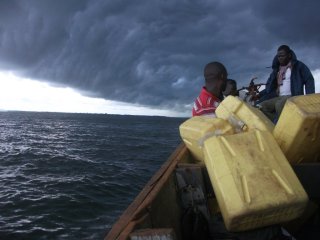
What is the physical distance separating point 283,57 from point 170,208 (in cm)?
448

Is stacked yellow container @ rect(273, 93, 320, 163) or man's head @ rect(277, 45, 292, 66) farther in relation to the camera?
man's head @ rect(277, 45, 292, 66)

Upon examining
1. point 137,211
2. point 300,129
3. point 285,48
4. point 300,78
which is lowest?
point 137,211

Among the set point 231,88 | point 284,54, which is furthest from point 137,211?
point 231,88

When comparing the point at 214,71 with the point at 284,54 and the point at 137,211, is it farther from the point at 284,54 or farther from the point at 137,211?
the point at 137,211

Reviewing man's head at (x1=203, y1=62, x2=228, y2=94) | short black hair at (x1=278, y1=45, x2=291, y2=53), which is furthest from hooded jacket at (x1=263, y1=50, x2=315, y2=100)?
man's head at (x1=203, y1=62, x2=228, y2=94)

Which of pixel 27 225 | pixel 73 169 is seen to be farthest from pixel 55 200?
pixel 73 169

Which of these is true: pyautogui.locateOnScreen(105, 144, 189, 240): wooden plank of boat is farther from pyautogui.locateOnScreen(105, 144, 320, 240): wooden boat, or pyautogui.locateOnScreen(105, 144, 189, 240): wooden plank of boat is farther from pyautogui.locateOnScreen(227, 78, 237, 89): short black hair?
pyautogui.locateOnScreen(227, 78, 237, 89): short black hair

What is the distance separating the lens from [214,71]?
5.28 m

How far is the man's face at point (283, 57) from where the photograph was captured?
6801mm

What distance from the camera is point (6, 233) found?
10867mm

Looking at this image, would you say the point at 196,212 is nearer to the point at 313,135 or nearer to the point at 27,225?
the point at 313,135

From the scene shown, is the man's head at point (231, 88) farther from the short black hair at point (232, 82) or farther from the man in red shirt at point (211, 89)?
the man in red shirt at point (211, 89)

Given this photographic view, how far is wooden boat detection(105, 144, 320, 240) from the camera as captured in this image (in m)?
2.85

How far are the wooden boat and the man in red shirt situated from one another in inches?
41.4
